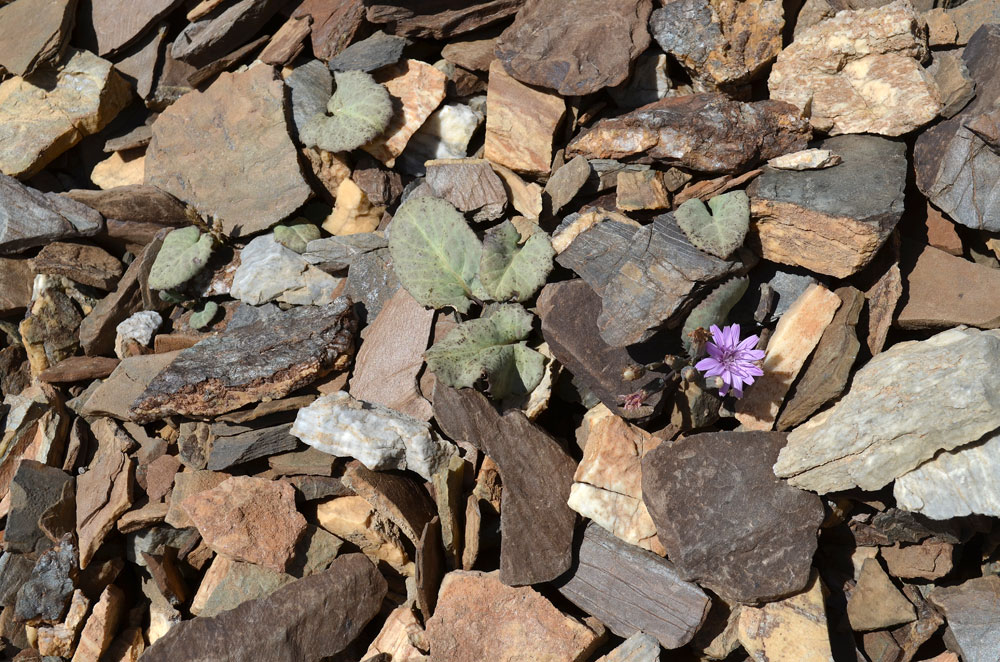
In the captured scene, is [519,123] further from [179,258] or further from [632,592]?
[632,592]

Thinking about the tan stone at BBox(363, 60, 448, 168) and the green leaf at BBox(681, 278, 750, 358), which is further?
the tan stone at BBox(363, 60, 448, 168)

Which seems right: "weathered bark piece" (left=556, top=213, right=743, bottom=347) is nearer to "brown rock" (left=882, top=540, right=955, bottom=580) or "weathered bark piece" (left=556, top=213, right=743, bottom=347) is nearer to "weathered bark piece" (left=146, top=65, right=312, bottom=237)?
"brown rock" (left=882, top=540, right=955, bottom=580)

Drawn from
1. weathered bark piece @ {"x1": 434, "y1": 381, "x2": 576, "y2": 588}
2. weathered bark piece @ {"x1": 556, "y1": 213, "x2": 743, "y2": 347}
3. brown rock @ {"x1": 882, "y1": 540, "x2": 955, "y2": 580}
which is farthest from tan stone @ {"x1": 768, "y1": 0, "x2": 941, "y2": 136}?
weathered bark piece @ {"x1": 434, "y1": 381, "x2": 576, "y2": 588}

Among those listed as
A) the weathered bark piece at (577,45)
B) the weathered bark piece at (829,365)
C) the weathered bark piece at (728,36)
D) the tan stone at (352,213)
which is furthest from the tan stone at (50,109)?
the weathered bark piece at (829,365)

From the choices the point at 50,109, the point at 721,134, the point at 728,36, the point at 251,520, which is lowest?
the point at 251,520

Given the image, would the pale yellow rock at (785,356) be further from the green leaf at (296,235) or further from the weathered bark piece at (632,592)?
the green leaf at (296,235)

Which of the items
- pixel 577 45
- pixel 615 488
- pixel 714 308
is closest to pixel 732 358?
pixel 714 308
